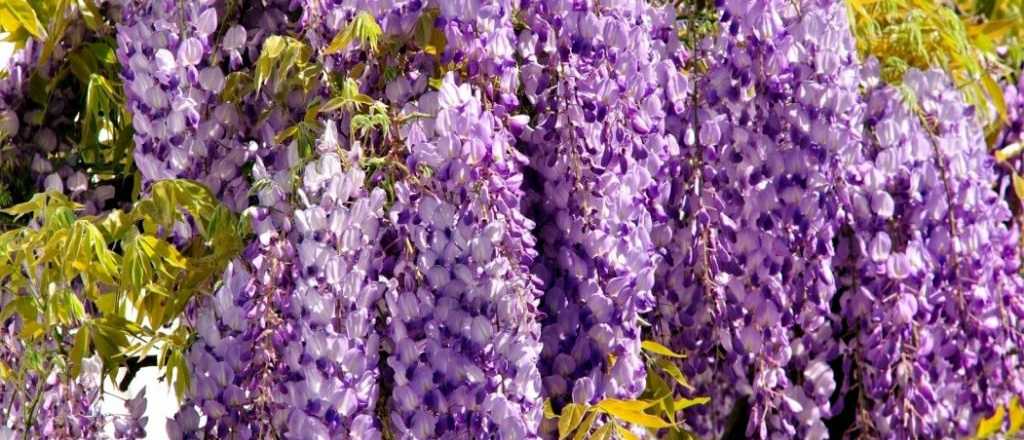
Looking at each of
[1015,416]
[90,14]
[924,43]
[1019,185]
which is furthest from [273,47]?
[1015,416]

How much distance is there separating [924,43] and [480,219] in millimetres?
1202

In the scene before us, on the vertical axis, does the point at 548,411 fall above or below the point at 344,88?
below

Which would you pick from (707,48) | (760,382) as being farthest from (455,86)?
(760,382)

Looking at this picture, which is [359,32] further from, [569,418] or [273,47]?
[569,418]

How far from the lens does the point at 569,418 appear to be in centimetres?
224

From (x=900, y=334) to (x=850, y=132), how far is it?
369mm

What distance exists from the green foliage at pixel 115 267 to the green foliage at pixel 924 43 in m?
1.12

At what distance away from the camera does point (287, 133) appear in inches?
88.4

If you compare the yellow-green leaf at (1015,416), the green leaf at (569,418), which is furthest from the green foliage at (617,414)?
the yellow-green leaf at (1015,416)

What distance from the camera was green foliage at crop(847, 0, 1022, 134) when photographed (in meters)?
2.95

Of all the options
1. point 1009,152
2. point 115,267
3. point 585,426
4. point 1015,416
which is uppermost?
point 115,267

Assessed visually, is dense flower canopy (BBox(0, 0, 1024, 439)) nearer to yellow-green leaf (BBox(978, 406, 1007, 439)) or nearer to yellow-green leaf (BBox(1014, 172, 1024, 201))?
yellow-green leaf (BBox(1014, 172, 1024, 201))

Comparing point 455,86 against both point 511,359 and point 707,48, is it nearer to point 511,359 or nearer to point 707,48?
point 511,359

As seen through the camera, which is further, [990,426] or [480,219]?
[990,426]
